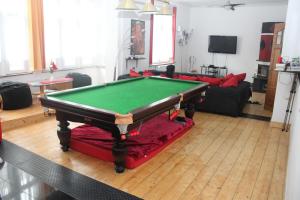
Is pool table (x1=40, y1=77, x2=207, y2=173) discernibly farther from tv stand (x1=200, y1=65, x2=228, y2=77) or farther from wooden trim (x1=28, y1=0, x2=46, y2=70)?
tv stand (x1=200, y1=65, x2=228, y2=77)

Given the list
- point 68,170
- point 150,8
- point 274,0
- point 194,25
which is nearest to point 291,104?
point 150,8

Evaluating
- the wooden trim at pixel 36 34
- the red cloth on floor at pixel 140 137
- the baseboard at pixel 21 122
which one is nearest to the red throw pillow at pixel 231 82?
the red cloth on floor at pixel 140 137

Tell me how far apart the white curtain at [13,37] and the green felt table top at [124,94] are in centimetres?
226

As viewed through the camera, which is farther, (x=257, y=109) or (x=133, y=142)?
(x=257, y=109)

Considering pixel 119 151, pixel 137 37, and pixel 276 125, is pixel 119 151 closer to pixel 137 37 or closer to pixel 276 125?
pixel 276 125

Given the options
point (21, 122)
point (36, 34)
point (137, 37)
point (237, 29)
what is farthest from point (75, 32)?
point (237, 29)

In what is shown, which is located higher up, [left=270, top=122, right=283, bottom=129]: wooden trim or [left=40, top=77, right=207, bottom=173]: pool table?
[left=40, top=77, right=207, bottom=173]: pool table

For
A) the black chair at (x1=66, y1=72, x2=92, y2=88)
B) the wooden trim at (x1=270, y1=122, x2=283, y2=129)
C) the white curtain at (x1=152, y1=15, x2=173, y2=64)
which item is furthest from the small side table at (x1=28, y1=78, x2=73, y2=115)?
the wooden trim at (x1=270, y1=122, x2=283, y2=129)

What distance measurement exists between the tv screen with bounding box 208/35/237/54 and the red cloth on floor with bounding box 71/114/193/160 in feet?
17.9

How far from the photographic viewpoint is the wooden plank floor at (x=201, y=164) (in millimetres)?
2629

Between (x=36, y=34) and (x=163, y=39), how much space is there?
424cm

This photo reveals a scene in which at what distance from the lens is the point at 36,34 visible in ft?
16.8

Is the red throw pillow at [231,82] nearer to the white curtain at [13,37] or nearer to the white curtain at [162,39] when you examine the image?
the white curtain at [162,39]

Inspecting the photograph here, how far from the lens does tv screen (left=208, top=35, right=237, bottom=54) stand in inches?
341
